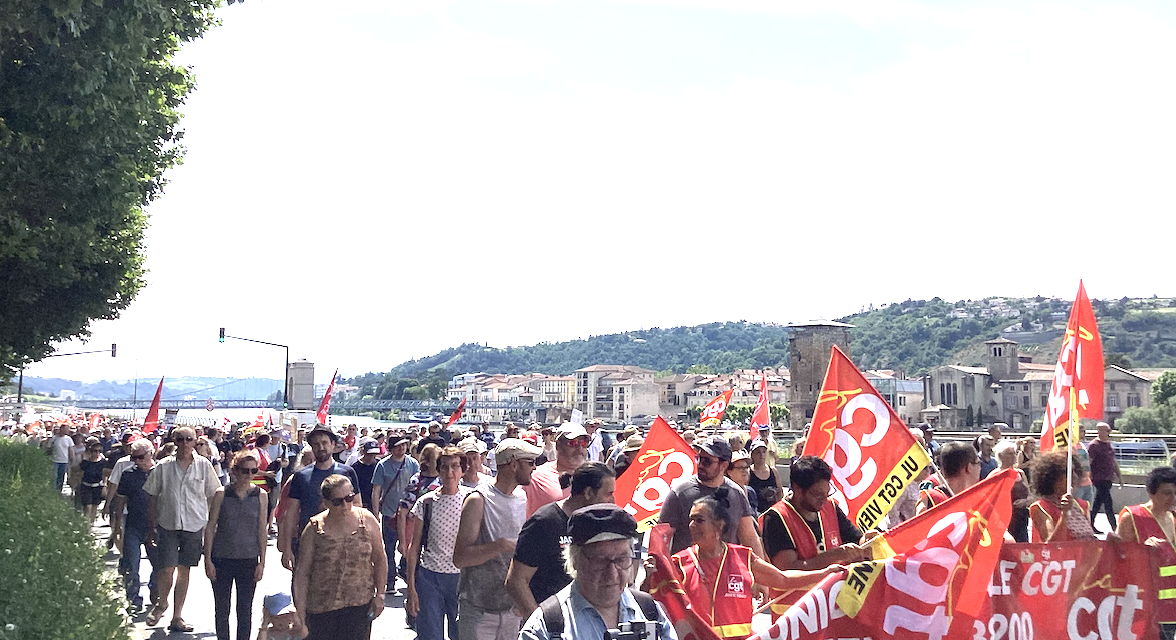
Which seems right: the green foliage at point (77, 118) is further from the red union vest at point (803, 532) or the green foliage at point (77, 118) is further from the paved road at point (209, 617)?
the red union vest at point (803, 532)

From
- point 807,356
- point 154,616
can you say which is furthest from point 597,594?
point 807,356

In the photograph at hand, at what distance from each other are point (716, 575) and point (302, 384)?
71.8 meters

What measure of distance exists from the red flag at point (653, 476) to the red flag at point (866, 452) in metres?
1.72

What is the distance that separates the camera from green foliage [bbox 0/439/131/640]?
5516 millimetres

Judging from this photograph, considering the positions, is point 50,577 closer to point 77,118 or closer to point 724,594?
point 724,594

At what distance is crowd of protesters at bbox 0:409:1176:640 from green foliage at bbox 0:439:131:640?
0.87m

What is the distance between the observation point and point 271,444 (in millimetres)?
20641

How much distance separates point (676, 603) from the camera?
4.91m

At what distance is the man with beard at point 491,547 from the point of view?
628 centimetres

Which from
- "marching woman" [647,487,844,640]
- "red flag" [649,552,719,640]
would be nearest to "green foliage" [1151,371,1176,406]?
"marching woman" [647,487,844,640]

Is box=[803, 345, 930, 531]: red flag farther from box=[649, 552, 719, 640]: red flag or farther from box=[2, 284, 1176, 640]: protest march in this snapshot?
box=[649, 552, 719, 640]: red flag

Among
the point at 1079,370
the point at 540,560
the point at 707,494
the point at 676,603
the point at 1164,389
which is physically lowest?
the point at 676,603

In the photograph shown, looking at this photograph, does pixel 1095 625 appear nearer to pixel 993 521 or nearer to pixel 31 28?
pixel 993 521

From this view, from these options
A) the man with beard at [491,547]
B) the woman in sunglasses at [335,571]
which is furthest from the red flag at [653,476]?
the woman in sunglasses at [335,571]
